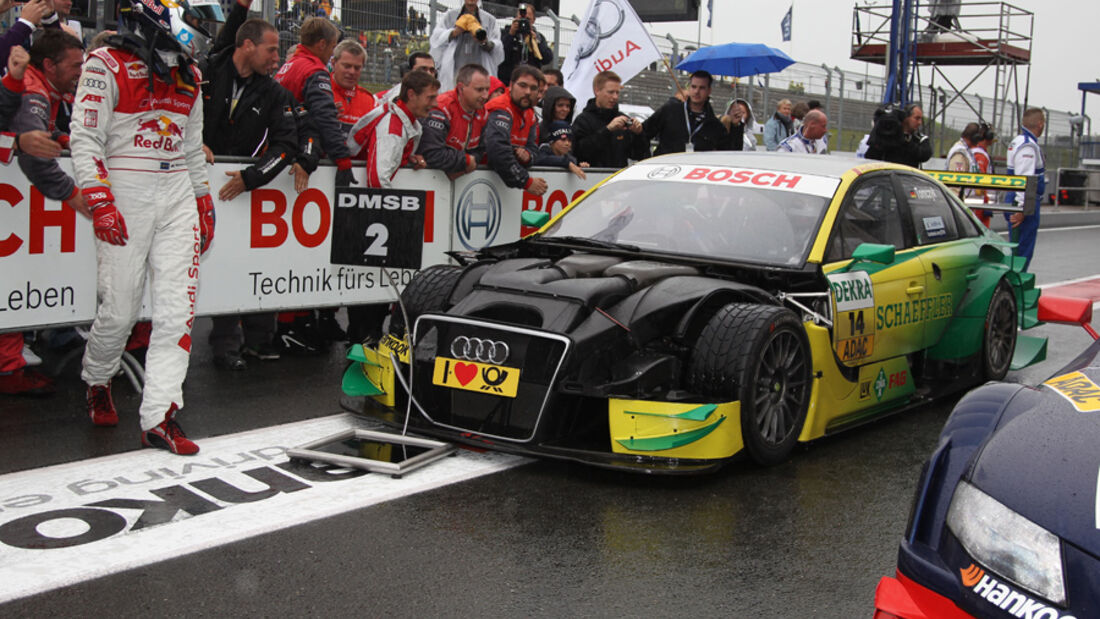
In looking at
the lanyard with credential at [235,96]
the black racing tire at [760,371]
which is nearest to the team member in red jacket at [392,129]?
the lanyard with credential at [235,96]

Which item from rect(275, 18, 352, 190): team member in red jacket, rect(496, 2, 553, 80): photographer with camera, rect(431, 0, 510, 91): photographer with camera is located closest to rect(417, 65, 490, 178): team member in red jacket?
rect(275, 18, 352, 190): team member in red jacket

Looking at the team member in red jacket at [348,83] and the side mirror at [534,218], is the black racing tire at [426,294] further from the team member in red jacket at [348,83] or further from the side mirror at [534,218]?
the team member in red jacket at [348,83]

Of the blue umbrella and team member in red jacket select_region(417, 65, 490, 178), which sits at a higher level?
the blue umbrella

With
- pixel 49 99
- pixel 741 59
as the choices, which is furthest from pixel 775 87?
pixel 49 99

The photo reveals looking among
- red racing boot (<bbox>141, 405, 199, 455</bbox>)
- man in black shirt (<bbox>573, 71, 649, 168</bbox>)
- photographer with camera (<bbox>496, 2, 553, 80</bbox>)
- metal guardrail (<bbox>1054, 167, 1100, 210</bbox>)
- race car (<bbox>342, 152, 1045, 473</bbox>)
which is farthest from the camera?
metal guardrail (<bbox>1054, 167, 1100, 210</bbox>)

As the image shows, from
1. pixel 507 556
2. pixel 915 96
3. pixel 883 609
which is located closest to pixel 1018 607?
pixel 883 609

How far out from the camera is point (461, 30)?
10805 millimetres

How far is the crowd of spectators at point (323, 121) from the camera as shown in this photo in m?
6.02

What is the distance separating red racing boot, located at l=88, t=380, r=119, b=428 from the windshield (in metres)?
2.35

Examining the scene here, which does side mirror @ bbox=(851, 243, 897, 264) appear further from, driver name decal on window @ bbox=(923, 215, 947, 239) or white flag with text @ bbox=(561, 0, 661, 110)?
white flag with text @ bbox=(561, 0, 661, 110)

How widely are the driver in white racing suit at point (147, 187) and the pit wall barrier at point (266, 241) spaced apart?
36.5 inches

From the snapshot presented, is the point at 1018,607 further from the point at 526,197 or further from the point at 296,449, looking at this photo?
the point at 526,197

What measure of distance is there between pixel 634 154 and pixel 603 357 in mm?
6500

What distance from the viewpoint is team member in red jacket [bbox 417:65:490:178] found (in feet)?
26.5
